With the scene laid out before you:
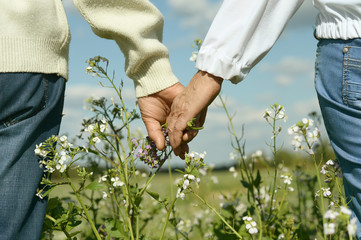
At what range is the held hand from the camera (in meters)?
2.39

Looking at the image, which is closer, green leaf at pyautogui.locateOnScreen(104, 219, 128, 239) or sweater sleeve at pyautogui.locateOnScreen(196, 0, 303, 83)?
sweater sleeve at pyautogui.locateOnScreen(196, 0, 303, 83)

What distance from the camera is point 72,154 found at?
1.94 m

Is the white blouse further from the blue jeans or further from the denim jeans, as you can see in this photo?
the blue jeans

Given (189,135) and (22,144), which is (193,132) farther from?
(22,144)

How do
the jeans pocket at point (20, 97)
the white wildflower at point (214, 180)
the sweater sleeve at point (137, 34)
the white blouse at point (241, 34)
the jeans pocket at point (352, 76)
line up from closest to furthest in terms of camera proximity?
the jeans pocket at point (352, 76), the jeans pocket at point (20, 97), the white blouse at point (241, 34), the sweater sleeve at point (137, 34), the white wildflower at point (214, 180)

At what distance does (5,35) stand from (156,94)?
90 cm

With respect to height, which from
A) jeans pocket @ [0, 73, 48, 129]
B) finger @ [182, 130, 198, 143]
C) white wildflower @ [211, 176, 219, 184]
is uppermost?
jeans pocket @ [0, 73, 48, 129]

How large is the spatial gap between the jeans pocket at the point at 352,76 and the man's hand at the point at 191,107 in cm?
53

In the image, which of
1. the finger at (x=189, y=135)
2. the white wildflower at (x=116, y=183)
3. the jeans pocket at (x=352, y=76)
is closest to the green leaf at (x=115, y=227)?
the white wildflower at (x=116, y=183)

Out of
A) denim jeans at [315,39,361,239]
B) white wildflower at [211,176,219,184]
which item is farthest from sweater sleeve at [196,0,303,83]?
white wildflower at [211,176,219,184]

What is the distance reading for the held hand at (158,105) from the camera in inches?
94.0

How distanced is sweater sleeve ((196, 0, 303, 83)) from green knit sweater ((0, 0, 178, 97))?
1.72ft

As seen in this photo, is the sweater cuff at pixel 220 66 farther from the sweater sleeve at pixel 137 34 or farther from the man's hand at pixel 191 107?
the sweater sleeve at pixel 137 34

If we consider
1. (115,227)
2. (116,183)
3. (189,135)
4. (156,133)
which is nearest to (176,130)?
(189,135)
